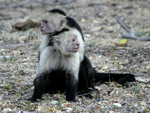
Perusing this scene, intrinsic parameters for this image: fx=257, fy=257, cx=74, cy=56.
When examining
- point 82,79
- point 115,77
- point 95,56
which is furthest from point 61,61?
point 95,56

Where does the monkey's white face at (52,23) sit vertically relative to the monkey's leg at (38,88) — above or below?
above

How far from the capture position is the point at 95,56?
19.5 ft

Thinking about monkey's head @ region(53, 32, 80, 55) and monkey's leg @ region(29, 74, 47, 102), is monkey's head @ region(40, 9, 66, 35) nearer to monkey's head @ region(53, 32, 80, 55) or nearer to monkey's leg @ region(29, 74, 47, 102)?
monkey's head @ region(53, 32, 80, 55)

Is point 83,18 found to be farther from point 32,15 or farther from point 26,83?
point 26,83

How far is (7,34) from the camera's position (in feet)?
24.8

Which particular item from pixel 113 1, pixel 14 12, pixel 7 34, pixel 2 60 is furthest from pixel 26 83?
pixel 113 1

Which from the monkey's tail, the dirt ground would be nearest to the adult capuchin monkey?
the monkey's tail

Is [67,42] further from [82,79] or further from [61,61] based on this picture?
[82,79]

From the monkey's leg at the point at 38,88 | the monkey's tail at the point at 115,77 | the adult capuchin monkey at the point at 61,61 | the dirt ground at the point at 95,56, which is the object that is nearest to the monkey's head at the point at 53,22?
the adult capuchin monkey at the point at 61,61

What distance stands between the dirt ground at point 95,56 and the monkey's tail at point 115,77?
3.5 inches

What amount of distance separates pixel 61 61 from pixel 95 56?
2024 mm

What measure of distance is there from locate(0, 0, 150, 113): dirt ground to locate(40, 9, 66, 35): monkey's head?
41.2 inches

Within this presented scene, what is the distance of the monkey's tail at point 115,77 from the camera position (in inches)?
176

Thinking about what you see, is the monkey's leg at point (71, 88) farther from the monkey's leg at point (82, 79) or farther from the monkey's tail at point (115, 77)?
the monkey's tail at point (115, 77)
